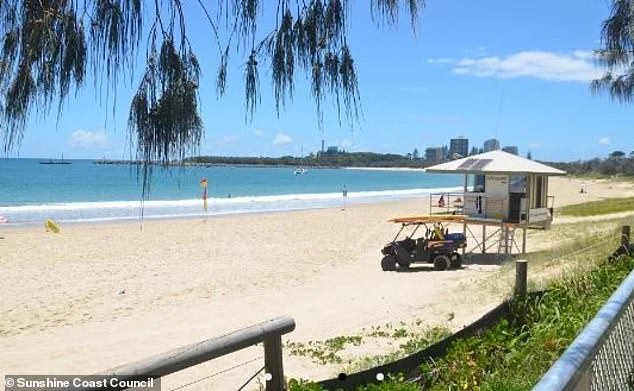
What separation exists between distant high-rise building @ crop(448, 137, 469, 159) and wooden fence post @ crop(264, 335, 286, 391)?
10513 millimetres

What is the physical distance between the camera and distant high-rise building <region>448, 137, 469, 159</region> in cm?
1448

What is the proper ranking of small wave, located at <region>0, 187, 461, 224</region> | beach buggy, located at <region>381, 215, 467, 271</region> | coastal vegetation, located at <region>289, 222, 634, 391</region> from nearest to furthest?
coastal vegetation, located at <region>289, 222, 634, 391</region> < beach buggy, located at <region>381, 215, 467, 271</region> < small wave, located at <region>0, 187, 461, 224</region>

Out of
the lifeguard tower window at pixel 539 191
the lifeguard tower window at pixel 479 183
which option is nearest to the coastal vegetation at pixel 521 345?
the lifeguard tower window at pixel 479 183

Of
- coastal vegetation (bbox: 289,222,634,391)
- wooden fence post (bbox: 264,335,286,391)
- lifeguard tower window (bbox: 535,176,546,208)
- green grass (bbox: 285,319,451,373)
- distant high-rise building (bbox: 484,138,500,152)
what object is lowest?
green grass (bbox: 285,319,451,373)

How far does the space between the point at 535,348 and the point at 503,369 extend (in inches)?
13.3

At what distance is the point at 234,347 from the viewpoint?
133 inches

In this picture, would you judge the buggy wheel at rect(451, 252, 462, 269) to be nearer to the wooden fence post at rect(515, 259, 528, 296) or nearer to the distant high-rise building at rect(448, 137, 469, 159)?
the distant high-rise building at rect(448, 137, 469, 159)

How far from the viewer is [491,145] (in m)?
19.3

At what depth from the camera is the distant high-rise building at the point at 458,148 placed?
47.5 ft

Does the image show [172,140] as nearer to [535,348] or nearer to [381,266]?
[535,348]

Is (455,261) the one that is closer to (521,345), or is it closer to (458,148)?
(458,148)

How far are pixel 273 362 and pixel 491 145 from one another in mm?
16392

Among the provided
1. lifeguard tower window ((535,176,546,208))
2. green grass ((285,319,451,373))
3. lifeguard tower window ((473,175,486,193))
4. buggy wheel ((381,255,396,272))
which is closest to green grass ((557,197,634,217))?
lifeguard tower window ((535,176,546,208))

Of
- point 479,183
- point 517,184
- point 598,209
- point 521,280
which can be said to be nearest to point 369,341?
point 521,280
